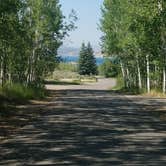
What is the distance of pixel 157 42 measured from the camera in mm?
41656

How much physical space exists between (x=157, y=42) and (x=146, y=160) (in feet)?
97.7

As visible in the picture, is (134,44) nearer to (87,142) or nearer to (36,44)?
(36,44)

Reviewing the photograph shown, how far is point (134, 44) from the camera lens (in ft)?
181

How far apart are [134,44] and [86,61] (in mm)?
88162

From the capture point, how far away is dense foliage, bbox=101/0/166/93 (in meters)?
41.3

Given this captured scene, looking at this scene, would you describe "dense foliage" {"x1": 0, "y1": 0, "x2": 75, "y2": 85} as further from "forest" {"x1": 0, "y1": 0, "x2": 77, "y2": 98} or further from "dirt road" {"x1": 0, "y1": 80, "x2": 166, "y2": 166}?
"dirt road" {"x1": 0, "y1": 80, "x2": 166, "y2": 166}

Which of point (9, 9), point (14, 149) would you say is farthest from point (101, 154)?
point (9, 9)

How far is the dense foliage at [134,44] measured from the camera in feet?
135

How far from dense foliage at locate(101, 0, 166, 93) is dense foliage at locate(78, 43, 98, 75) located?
70.9 metres

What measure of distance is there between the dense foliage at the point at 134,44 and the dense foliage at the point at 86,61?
70862 mm

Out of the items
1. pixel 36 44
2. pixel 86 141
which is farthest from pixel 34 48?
pixel 86 141

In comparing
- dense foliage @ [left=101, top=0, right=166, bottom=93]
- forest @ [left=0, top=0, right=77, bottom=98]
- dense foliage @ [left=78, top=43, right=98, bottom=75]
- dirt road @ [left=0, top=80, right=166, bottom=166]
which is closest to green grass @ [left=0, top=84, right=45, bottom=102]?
forest @ [left=0, top=0, right=77, bottom=98]

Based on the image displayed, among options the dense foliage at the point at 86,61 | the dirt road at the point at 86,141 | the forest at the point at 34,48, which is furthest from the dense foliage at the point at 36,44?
the dense foliage at the point at 86,61

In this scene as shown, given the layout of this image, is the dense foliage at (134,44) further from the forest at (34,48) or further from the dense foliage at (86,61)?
the dense foliage at (86,61)
